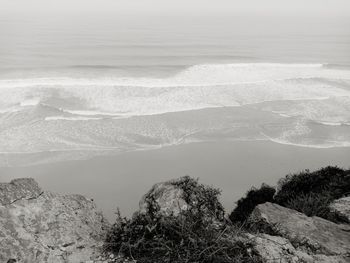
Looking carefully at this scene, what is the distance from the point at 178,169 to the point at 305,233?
855 centimetres

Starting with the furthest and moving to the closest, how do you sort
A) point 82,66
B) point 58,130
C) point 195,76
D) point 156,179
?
point 82,66 → point 195,76 → point 58,130 → point 156,179

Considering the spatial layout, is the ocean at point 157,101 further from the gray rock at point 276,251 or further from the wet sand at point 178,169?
the gray rock at point 276,251

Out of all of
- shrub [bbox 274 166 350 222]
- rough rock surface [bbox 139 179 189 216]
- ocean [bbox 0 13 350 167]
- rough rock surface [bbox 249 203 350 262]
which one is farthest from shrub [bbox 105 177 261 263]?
ocean [bbox 0 13 350 167]

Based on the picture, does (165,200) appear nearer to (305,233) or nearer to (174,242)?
(174,242)

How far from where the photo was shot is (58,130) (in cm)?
1684

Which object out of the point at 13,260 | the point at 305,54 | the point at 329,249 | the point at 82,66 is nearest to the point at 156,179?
the point at 329,249

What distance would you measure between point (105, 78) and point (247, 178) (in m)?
16.0

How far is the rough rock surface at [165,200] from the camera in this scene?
4.82 metres

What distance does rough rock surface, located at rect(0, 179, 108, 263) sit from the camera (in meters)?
4.31

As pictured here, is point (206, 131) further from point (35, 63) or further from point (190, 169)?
point (35, 63)

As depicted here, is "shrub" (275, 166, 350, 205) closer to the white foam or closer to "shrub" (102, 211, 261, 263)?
"shrub" (102, 211, 261, 263)

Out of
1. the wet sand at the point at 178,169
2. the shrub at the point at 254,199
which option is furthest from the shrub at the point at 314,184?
the wet sand at the point at 178,169

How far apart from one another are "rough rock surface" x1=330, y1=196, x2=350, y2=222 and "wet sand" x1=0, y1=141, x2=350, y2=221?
4.28m

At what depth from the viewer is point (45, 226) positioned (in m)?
4.59
